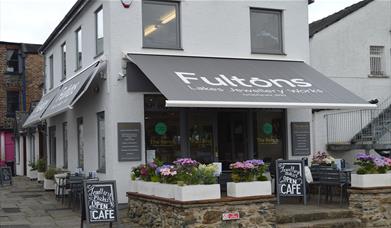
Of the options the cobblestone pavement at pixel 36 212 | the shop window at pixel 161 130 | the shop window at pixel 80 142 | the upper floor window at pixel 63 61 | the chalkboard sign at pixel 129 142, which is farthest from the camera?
the upper floor window at pixel 63 61

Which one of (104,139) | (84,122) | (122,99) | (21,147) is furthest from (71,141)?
(21,147)

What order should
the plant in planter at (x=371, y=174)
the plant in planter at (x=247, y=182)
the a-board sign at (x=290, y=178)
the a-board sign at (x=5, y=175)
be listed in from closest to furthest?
1. the plant in planter at (x=247, y=182)
2. the plant in planter at (x=371, y=174)
3. the a-board sign at (x=290, y=178)
4. the a-board sign at (x=5, y=175)

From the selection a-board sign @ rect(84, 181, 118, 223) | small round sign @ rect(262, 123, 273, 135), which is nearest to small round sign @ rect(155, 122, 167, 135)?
small round sign @ rect(262, 123, 273, 135)

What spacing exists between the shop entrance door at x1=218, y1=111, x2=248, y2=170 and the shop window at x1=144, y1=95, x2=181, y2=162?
138 cm

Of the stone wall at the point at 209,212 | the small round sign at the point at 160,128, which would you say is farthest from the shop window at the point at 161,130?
the stone wall at the point at 209,212

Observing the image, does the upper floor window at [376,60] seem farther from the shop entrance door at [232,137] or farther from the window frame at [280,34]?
the shop entrance door at [232,137]

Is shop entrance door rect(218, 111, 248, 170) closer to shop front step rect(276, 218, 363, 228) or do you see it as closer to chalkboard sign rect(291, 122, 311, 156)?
chalkboard sign rect(291, 122, 311, 156)

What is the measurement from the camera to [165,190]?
1046cm

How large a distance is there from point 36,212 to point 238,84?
5884 millimetres

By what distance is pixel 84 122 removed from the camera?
54.3 ft

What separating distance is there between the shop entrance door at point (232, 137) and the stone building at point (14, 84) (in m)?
21.3

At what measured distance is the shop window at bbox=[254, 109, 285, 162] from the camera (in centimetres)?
1530

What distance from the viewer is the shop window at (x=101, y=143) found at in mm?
14734

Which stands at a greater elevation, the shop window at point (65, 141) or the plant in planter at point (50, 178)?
the shop window at point (65, 141)
